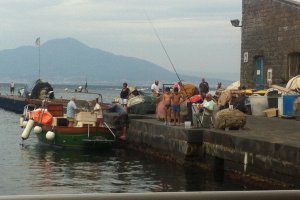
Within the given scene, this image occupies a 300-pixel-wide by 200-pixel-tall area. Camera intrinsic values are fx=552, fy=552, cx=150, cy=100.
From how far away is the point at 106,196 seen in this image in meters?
2.13

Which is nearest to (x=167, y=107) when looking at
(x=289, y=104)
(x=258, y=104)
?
(x=289, y=104)

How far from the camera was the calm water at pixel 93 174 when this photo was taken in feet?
49.4

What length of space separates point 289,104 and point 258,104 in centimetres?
249

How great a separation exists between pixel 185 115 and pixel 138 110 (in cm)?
577

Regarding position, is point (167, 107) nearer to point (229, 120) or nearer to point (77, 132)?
point (229, 120)

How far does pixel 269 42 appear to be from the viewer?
29203 mm

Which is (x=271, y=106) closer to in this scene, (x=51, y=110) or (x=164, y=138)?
(x=164, y=138)

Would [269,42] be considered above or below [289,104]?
above

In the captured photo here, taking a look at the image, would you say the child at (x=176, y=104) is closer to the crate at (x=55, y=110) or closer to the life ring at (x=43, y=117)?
the life ring at (x=43, y=117)

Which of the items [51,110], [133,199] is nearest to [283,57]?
[51,110]

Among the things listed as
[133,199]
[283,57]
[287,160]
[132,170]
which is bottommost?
[132,170]

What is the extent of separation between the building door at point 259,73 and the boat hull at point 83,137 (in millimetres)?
10706

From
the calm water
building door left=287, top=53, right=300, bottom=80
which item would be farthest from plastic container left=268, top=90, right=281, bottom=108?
the calm water

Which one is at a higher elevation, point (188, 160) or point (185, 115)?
point (185, 115)
